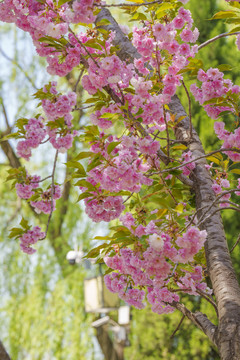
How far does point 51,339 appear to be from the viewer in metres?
5.66

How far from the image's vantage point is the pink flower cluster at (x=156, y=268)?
120 cm

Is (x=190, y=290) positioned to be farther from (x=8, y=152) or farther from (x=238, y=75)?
(x=8, y=152)

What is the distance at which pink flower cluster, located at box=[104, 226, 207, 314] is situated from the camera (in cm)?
120

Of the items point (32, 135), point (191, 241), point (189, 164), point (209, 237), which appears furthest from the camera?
point (32, 135)

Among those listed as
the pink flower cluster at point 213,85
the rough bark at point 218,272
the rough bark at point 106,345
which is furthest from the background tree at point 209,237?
the rough bark at point 106,345

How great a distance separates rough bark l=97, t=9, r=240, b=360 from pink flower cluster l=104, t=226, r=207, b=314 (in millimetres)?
115

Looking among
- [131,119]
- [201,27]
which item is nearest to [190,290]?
[131,119]

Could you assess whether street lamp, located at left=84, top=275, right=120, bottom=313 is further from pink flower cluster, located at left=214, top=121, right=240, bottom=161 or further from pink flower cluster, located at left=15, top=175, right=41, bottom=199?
pink flower cluster, located at left=214, top=121, right=240, bottom=161

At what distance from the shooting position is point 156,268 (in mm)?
1230

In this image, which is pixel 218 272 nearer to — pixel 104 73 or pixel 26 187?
pixel 104 73

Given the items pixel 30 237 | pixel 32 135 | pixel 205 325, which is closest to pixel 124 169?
pixel 205 325

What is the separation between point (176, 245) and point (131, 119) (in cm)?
50

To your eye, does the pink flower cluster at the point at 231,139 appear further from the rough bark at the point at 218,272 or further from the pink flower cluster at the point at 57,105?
the pink flower cluster at the point at 57,105

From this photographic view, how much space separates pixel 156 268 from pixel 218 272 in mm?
288
